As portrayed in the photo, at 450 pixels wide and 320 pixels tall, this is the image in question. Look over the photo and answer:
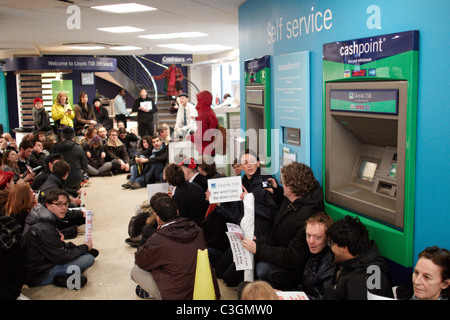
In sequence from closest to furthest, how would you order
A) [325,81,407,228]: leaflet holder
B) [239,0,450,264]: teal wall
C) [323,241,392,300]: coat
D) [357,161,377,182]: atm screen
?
[239,0,450,264]: teal wall
[323,241,392,300]: coat
[325,81,407,228]: leaflet holder
[357,161,377,182]: atm screen

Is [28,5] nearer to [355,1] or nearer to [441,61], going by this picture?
[355,1]

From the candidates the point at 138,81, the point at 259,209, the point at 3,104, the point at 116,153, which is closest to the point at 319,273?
the point at 259,209

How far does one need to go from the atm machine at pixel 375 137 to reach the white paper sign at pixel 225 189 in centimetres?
73

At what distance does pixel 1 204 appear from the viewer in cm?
467

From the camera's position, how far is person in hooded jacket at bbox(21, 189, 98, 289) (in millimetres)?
4371

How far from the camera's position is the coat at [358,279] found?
2.83 m

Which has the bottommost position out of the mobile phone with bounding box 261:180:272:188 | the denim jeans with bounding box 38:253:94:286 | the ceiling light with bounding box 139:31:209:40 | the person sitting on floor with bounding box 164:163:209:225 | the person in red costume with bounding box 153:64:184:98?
the denim jeans with bounding box 38:253:94:286

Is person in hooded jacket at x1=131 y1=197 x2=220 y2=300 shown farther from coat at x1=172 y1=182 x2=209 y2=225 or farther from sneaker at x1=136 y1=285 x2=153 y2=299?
coat at x1=172 y1=182 x2=209 y2=225

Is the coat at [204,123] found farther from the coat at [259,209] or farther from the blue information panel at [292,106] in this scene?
the coat at [259,209]

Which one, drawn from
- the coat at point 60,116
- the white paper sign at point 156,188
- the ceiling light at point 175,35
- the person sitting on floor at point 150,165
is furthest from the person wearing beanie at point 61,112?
the white paper sign at point 156,188

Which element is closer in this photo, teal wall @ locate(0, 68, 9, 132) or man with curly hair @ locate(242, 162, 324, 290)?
man with curly hair @ locate(242, 162, 324, 290)

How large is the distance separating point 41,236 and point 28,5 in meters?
2.84

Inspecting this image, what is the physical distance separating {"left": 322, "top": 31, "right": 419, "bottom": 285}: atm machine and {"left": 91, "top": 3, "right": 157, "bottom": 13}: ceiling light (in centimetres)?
312

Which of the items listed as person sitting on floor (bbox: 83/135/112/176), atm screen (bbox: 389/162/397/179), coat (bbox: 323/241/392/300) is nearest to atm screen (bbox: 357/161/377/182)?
atm screen (bbox: 389/162/397/179)
